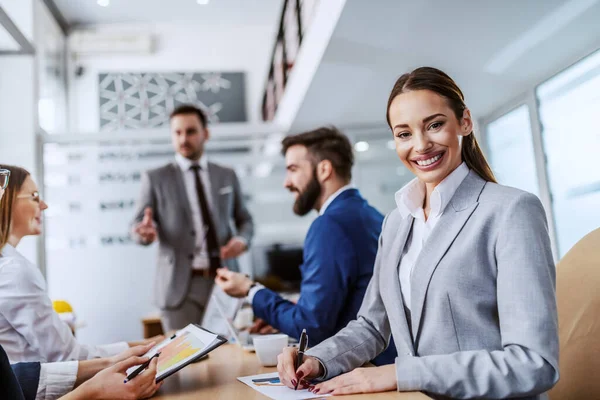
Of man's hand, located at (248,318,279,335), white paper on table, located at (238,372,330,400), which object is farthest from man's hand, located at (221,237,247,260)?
white paper on table, located at (238,372,330,400)

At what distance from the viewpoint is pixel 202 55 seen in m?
6.31

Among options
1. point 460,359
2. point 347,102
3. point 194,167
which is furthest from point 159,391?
point 347,102

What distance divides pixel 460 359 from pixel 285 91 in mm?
3320

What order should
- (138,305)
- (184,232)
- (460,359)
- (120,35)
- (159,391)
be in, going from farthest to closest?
1. (120,35)
2. (138,305)
3. (184,232)
4. (159,391)
5. (460,359)

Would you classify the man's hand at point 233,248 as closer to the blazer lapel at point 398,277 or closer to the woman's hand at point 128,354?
the woman's hand at point 128,354

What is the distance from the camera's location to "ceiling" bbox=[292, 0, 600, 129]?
7.68ft

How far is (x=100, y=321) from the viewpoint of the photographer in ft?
13.5

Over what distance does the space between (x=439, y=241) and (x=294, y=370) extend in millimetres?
421

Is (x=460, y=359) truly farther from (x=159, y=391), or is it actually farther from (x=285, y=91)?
(x=285, y=91)

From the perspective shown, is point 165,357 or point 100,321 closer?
point 165,357

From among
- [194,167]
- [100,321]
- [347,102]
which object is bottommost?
[100,321]

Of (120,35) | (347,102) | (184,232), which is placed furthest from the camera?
(120,35)

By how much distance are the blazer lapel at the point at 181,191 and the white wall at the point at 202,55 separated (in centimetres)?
283

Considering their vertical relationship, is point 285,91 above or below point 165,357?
above
